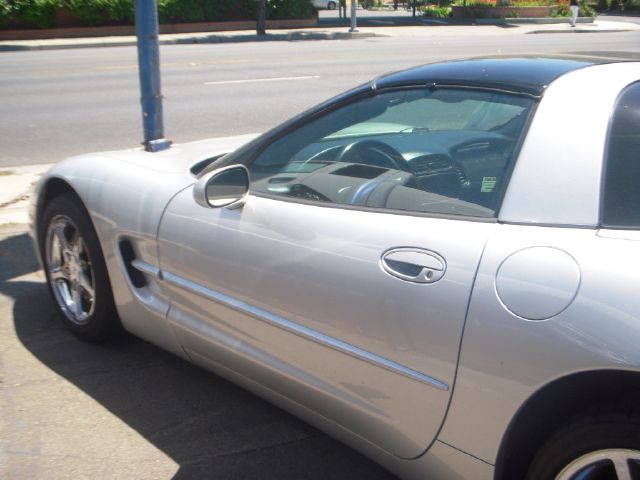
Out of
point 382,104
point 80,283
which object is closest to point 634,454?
point 382,104

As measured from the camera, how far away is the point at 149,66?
18.6 feet

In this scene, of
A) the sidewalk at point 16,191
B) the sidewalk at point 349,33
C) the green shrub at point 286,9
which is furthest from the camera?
the green shrub at point 286,9

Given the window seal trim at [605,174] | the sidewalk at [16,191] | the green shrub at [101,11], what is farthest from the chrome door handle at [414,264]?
the green shrub at [101,11]

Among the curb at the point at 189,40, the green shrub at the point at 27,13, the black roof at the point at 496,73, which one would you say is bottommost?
the black roof at the point at 496,73

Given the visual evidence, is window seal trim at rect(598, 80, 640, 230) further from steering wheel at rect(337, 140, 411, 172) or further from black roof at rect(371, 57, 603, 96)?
steering wheel at rect(337, 140, 411, 172)

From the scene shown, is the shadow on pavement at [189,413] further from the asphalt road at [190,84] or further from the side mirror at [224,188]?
the asphalt road at [190,84]

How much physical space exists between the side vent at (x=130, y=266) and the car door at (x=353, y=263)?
27 cm

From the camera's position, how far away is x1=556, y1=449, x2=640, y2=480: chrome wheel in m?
1.97

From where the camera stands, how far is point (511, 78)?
2.61 metres

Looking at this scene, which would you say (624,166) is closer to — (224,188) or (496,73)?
(496,73)

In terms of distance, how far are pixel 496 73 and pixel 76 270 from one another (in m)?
2.30

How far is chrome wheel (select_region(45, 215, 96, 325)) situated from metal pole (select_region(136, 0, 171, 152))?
4.15 feet

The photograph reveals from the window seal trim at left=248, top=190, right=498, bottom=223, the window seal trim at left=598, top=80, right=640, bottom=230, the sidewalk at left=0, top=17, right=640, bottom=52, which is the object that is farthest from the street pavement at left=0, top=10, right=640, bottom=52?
the window seal trim at left=598, top=80, right=640, bottom=230

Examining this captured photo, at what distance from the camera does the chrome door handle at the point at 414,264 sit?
2.32m
